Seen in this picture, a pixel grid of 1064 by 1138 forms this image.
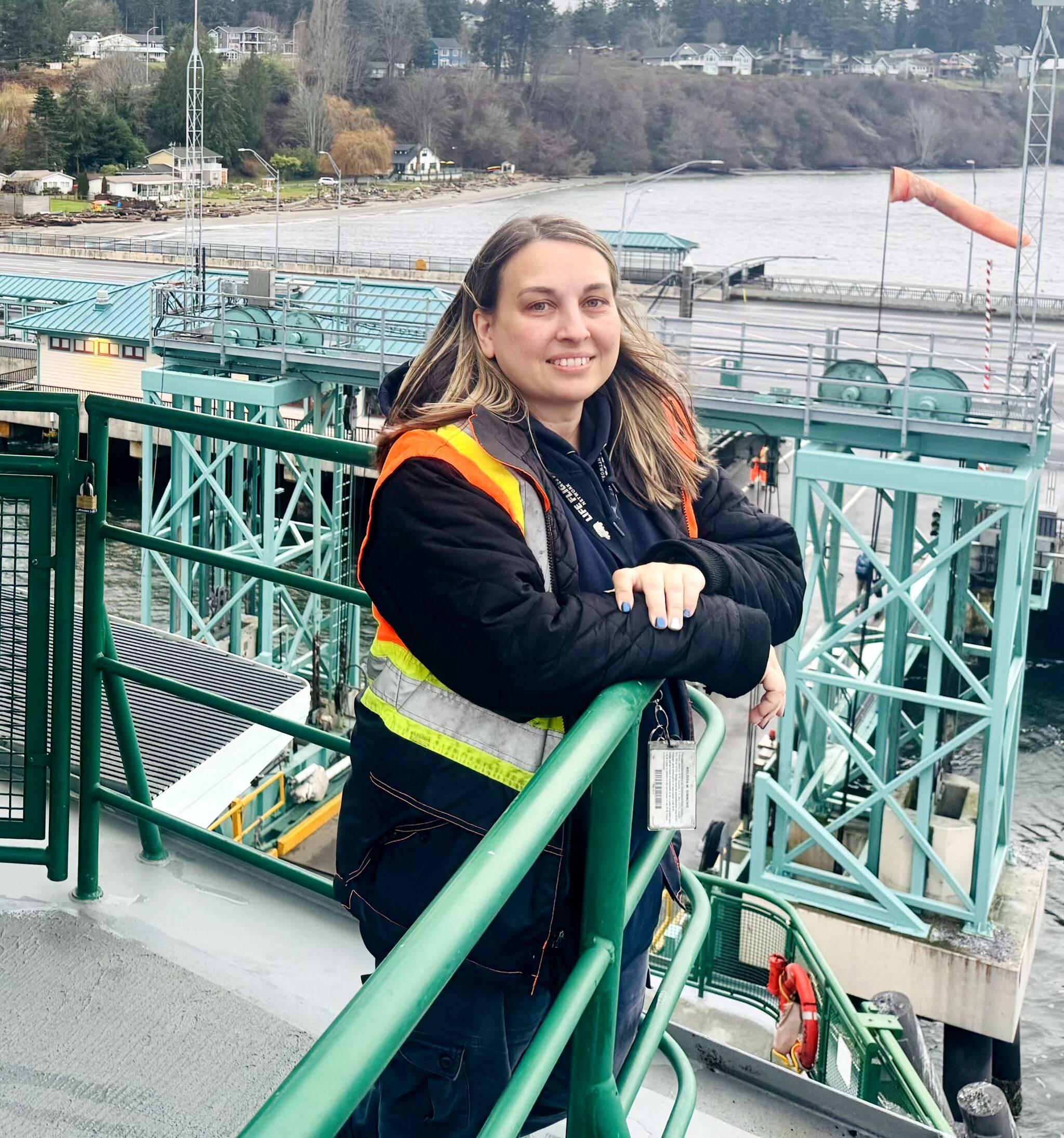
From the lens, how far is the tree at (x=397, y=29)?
219 feet

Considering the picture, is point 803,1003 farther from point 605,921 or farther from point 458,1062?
point 605,921

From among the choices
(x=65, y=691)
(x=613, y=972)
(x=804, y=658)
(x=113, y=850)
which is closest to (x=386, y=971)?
(x=613, y=972)

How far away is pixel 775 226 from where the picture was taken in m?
80.4

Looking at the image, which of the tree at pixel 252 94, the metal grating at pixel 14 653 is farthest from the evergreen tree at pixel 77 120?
the metal grating at pixel 14 653

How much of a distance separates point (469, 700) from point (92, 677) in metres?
1.49

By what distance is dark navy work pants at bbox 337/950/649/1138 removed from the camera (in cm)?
179

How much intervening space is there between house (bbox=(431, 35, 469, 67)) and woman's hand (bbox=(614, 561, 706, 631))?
74.6m

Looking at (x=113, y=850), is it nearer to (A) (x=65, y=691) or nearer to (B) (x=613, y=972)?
(A) (x=65, y=691)

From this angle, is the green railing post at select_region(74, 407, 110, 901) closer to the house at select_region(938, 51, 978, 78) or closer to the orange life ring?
the orange life ring

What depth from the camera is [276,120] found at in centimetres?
5988

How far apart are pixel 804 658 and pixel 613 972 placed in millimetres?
12761

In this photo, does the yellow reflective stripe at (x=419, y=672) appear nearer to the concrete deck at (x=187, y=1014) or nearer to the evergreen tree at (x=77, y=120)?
the concrete deck at (x=187, y=1014)

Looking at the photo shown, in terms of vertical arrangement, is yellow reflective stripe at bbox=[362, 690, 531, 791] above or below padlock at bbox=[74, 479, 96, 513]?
below

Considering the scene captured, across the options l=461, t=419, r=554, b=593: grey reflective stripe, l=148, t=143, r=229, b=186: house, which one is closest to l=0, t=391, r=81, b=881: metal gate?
l=461, t=419, r=554, b=593: grey reflective stripe
